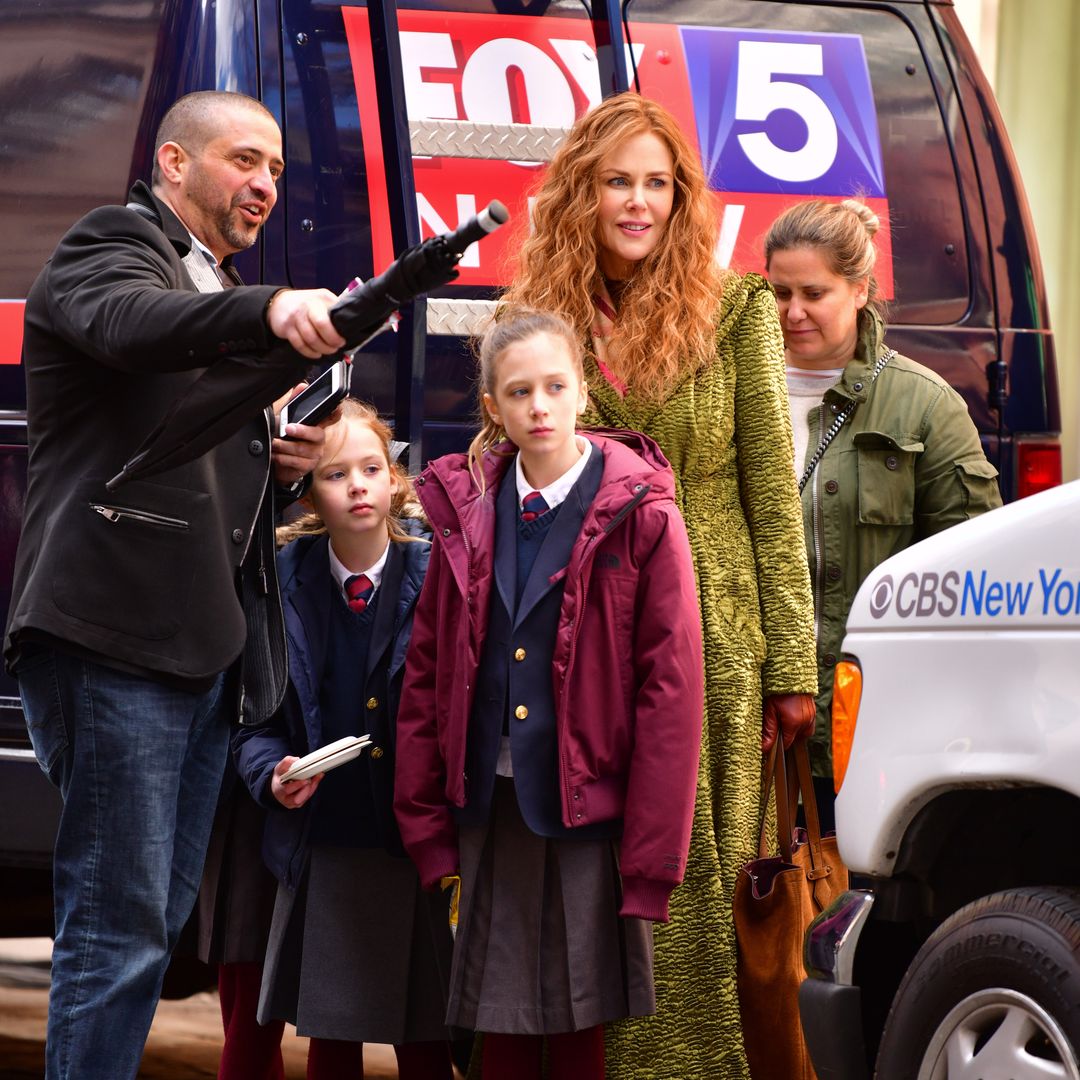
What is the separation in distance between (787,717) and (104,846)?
1.33 metres

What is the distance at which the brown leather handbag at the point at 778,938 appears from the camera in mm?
3350

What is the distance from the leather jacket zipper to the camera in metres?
2.96

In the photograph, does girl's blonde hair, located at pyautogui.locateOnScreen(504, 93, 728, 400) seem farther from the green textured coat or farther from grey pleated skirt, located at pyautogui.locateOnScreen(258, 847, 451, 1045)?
grey pleated skirt, located at pyautogui.locateOnScreen(258, 847, 451, 1045)

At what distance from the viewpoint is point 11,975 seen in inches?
217

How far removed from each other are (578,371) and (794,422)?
1.02 metres

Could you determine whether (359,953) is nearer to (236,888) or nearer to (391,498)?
(236,888)

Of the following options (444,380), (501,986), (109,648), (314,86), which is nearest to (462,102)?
(314,86)

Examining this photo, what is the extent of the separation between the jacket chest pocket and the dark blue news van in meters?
0.59

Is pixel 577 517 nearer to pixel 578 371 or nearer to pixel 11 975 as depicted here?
pixel 578 371

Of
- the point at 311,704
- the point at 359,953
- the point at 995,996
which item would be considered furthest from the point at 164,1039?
the point at 995,996

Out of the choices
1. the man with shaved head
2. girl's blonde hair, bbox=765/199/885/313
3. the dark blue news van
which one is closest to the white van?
the man with shaved head

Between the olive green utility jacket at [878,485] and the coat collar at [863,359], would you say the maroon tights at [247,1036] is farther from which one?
the coat collar at [863,359]

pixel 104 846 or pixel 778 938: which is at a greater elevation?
pixel 104 846

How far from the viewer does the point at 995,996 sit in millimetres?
2518
